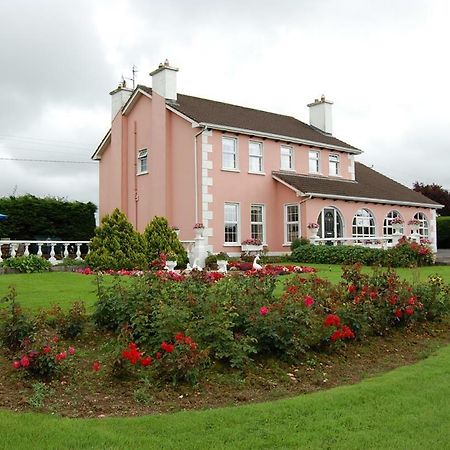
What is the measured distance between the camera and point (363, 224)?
30.3 m

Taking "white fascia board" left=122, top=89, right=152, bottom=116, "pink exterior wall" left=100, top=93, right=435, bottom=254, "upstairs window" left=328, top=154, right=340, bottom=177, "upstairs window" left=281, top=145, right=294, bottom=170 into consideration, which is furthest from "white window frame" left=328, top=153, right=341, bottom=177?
"white fascia board" left=122, top=89, right=152, bottom=116

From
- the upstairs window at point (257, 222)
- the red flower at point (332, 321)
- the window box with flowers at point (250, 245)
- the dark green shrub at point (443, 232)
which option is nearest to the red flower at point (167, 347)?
the red flower at point (332, 321)

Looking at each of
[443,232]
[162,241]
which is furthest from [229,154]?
[443,232]

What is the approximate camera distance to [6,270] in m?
17.2

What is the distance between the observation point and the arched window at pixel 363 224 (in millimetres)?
29812

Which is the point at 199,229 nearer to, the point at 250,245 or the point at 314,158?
the point at 250,245

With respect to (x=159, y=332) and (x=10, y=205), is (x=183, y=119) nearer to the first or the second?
(x=10, y=205)

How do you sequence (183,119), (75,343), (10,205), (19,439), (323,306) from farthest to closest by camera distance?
(10,205), (183,119), (323,306), (75,343), (19,439)

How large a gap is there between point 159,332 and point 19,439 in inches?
93.7

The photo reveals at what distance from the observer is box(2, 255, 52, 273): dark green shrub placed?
57.2 ft

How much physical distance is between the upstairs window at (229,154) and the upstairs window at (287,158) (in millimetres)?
3206

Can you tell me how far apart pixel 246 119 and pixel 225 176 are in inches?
188

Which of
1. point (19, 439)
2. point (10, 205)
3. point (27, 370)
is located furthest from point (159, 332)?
point (10, 205)

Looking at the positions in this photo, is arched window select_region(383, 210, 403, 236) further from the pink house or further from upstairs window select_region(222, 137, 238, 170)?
upstairs window select_region(222, 137, 238, 170)
